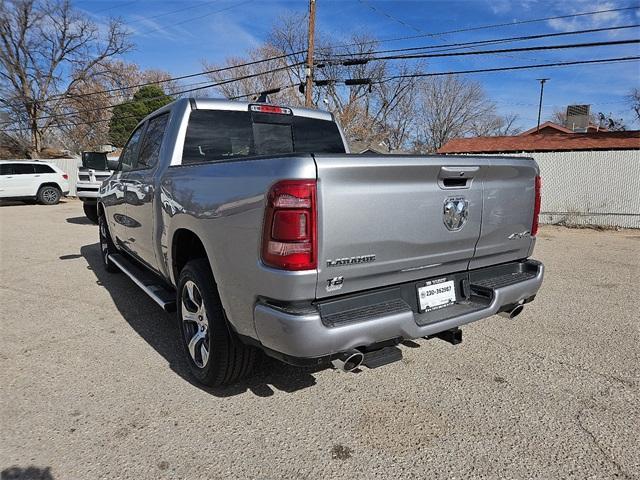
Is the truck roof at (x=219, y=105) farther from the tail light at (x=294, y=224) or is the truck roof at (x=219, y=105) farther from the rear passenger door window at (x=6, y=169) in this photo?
the rear passenger door window at (x=6, y=169)

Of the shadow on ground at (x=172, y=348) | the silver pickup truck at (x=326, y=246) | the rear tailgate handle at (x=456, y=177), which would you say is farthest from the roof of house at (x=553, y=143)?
the rear tailgate handle at (x=456, y=177)

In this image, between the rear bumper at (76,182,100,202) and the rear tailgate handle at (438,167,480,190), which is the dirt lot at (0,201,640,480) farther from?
the rear bumper at (76,182,100,202)

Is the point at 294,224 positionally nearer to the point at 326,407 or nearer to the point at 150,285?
the point at 326,407

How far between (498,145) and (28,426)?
89.7 ft

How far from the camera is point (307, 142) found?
4.17 m

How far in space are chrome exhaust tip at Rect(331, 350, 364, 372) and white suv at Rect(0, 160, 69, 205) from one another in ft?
62.8

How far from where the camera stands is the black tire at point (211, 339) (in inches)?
105

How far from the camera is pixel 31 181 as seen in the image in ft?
56.4

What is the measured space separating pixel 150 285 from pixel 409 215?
8.67 ft

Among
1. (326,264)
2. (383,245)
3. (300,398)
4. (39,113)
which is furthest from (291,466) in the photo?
(39,113)

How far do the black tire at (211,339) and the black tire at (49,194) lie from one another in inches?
709

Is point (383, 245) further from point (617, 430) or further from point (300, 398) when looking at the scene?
point (617, 430)

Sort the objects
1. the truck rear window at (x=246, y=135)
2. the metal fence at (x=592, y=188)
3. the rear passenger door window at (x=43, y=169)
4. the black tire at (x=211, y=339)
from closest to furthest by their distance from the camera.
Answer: the black tire at (x=211, y=339) < the truck rear window at (x=246, y=135) < the metal fence at (x=592, y=188) < the rear passenger door window at (x=43, y=169)

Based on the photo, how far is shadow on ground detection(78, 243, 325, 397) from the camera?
3.01 meters
